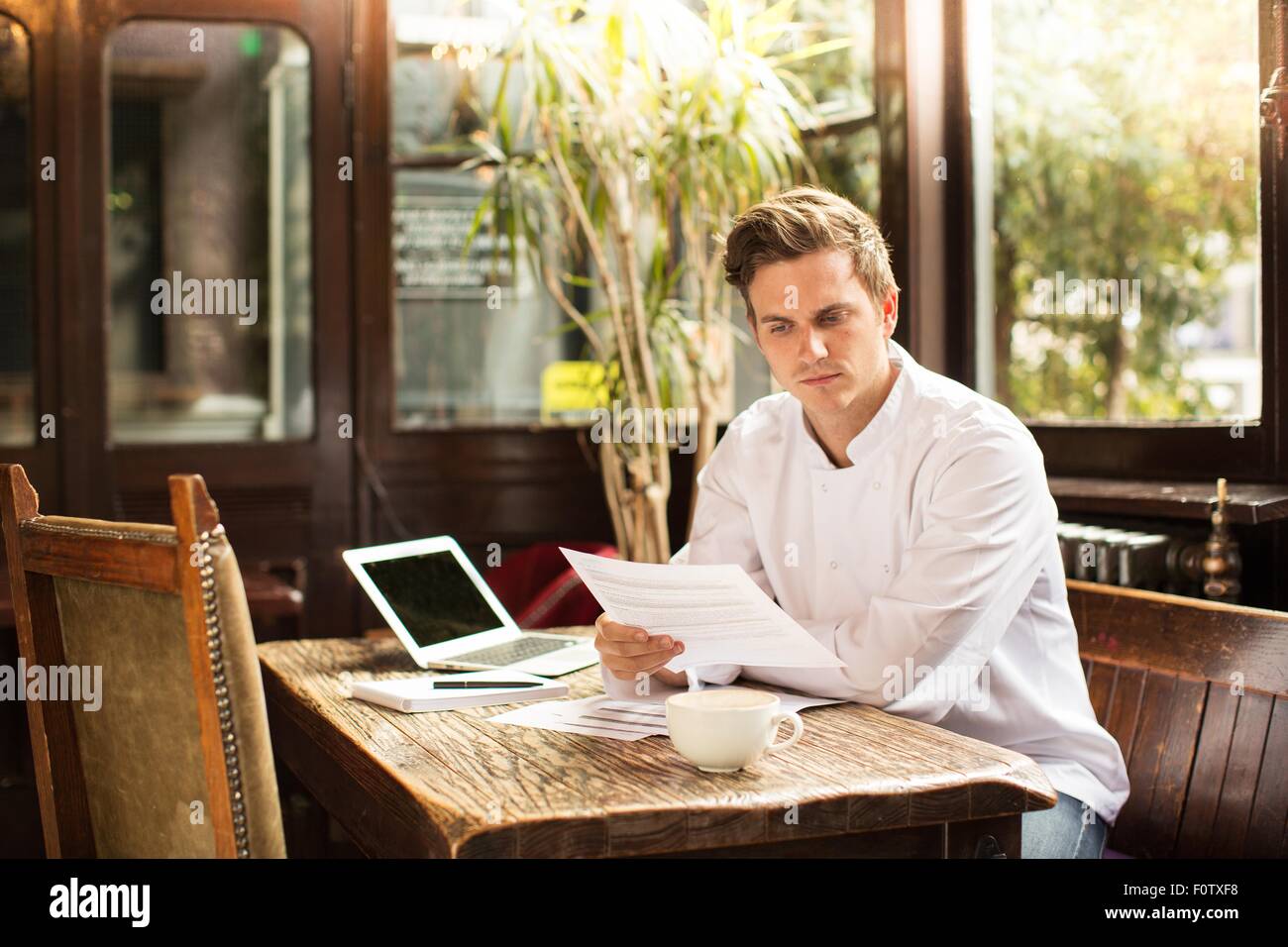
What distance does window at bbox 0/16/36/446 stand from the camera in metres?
3.65

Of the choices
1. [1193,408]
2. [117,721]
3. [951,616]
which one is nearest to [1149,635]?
[951,616]

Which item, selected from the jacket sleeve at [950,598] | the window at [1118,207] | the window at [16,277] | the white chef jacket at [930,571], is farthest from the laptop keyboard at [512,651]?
the window at [16,277]

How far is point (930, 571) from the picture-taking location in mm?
1847

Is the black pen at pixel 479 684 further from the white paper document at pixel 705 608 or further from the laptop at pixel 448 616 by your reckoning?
the white paper document at pixel 705 608

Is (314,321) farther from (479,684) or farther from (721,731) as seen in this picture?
(721,731)

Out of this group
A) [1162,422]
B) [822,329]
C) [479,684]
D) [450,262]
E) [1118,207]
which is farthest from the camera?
[1118,207]

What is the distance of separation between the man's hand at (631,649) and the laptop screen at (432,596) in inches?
15.6

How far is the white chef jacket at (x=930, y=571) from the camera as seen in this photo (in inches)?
72.0

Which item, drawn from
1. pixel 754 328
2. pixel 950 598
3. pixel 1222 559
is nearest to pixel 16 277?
pixel 754 328

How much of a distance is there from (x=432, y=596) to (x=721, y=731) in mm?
882

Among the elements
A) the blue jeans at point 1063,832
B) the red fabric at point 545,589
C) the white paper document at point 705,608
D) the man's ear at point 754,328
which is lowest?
the blue jeans at point 1063,832

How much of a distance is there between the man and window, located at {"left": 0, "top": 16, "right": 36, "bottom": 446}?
227cm
